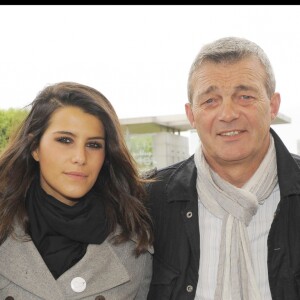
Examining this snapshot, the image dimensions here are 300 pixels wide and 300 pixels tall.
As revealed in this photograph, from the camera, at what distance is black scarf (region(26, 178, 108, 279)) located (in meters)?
2.77

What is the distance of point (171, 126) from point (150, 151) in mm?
1923

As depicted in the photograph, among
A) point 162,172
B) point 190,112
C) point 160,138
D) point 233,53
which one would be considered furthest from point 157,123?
point 233,53

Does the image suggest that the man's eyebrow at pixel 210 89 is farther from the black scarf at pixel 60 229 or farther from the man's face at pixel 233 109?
the black scarf at pixel 60 229

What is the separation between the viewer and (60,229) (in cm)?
280

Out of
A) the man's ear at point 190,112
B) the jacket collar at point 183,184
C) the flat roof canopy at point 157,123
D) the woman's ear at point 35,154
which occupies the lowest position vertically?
the flat roof canopy at point 157,123

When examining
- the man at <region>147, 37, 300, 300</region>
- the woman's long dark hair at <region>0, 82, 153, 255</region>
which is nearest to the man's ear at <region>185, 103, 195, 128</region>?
the man at <region>147, 37, 300, 300</region>

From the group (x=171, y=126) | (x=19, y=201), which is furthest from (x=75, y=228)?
(x=171, y=126)

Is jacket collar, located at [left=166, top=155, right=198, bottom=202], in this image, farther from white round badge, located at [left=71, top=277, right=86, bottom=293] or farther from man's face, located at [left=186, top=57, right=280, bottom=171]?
white round badge, located at [left=71, top=277, right=86, bottom=293]

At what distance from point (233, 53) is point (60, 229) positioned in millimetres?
1395

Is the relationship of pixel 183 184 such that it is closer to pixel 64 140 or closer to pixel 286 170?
pixel 286 170

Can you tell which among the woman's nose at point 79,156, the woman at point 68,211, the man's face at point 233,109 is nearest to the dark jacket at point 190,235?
the woman at point 68,211

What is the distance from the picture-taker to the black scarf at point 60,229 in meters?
2.77

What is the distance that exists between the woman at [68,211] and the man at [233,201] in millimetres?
210

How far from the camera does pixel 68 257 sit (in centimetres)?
279
